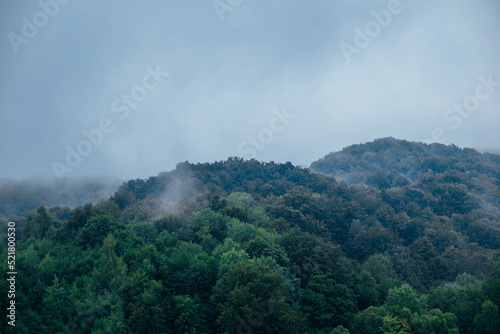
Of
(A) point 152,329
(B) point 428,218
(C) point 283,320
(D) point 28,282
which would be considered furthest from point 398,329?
(B) point 428,218

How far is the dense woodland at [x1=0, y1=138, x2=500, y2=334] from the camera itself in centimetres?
3045

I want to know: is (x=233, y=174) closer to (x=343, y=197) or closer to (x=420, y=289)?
(x=343, y=197)

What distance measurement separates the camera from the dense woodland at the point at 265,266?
30453mm

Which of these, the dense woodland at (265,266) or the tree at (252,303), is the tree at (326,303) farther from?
the tree at (252,303)

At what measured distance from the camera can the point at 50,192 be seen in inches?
4535

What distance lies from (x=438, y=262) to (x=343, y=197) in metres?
27.6

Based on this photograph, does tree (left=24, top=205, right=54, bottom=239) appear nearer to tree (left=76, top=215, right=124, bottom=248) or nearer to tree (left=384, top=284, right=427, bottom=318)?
tree (left=76, top=215, right=124, bottom=248)

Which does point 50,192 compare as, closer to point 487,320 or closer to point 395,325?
point 395,325

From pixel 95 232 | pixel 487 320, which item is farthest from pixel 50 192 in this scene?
pixel 487 320

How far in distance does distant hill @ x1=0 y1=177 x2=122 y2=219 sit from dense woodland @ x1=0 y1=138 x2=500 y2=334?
129 feet

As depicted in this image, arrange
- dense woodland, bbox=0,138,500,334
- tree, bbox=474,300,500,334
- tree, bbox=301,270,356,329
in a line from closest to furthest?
1. dense woodland, bbox=0,138,500,334
2. tree, bbox=474,300,500,334
3. tree, bbox=301,270,356,329

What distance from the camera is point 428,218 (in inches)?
2980

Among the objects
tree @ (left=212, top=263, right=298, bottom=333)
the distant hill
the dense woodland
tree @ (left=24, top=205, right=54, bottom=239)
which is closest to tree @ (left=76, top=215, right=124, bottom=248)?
the dense woodland

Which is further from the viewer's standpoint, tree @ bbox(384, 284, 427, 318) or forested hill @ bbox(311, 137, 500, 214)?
forested hill @ bbox(311, 137, 500, 214)
